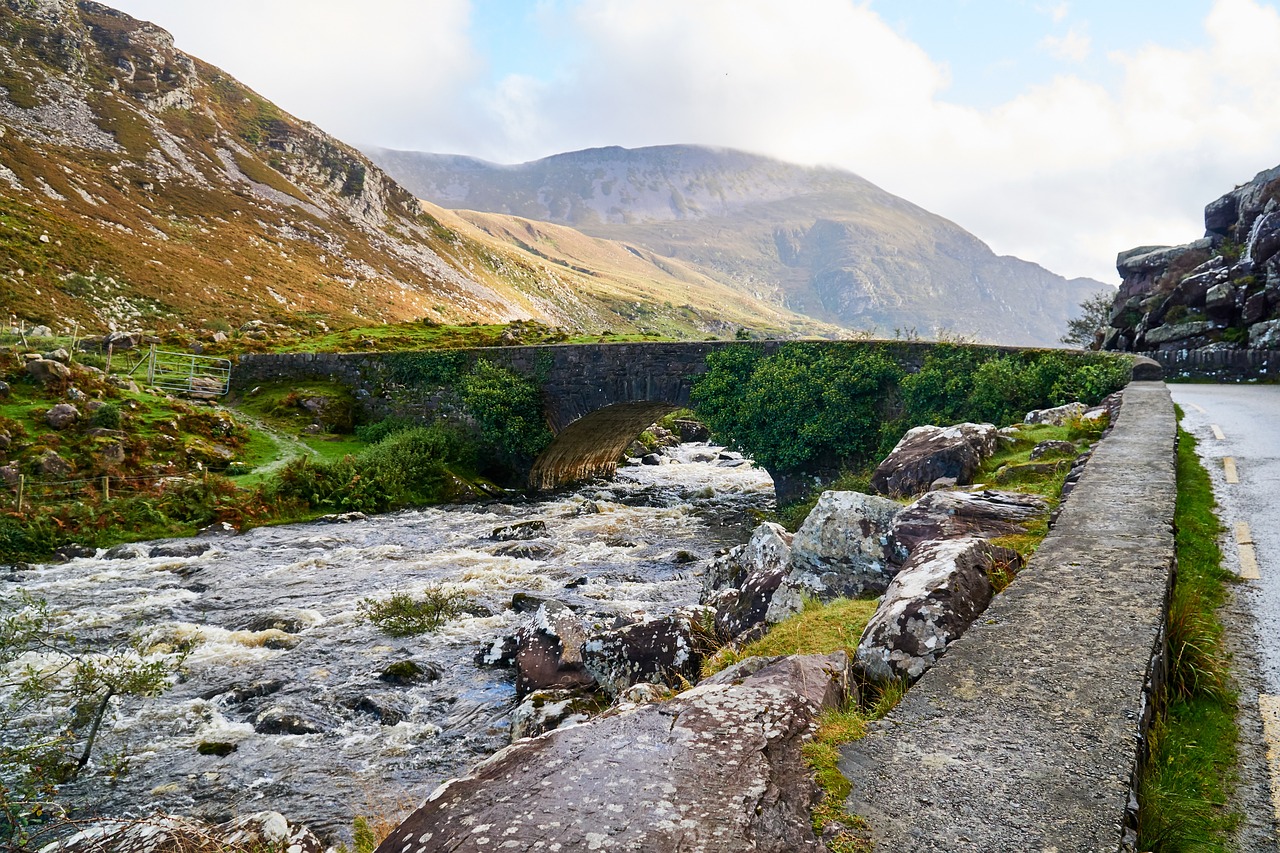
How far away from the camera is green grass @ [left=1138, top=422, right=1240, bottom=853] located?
2799 millimetres

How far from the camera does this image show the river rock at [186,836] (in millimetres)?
5570

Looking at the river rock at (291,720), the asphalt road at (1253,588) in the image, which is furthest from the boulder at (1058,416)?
the river rock at (291,720)

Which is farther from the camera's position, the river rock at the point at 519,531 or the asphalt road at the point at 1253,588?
the river rock at the point at 519,531

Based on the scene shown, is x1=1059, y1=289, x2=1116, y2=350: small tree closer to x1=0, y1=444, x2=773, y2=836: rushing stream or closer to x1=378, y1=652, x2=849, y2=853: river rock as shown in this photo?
x1=0, y1=444, x2=773, y2=836: rushing stream

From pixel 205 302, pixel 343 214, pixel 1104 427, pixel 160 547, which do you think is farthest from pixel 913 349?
pixel 343 214

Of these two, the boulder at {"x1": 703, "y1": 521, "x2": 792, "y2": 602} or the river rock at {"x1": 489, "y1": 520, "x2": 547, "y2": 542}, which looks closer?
the boulder at {"x1": 703, "y1": 521, "x2": 792, "y2": 602}

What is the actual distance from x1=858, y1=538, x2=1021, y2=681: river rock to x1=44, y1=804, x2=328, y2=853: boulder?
4868 mm

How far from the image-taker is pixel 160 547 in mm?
17250

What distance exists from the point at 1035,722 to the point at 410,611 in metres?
11.5

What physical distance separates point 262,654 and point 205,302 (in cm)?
5022

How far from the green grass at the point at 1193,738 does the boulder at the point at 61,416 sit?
2473cm

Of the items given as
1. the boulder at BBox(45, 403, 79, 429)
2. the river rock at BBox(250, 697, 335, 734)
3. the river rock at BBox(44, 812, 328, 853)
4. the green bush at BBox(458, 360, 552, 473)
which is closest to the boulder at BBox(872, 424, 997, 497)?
the river rock at BBox(44, 812, 328, 853)

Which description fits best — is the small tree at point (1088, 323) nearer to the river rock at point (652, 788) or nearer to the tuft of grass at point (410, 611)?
the tuft of grass at point (410, 611)

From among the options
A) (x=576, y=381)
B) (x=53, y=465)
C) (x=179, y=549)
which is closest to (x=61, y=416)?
(x=53, y=465)
